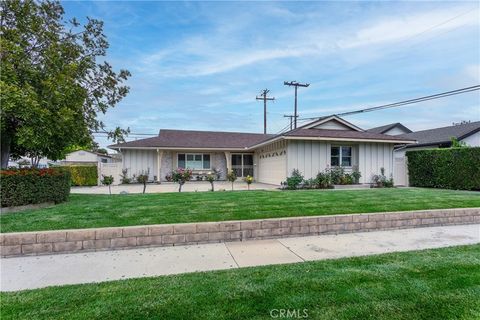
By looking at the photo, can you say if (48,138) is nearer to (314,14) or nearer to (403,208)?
(403,208)

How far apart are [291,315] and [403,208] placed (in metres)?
5.36

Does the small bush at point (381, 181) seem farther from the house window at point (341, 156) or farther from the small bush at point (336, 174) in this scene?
the small bush at point (336, 174)

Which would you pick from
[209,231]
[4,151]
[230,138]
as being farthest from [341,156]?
[4,151]

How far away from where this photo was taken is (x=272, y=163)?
16.8 meters

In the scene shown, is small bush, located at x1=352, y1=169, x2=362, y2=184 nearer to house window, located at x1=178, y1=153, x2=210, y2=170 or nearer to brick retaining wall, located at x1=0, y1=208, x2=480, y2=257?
brick retaining wall, located at x1=0, y1=208, x2=480, y2=257

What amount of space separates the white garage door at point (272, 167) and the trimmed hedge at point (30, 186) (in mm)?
9809

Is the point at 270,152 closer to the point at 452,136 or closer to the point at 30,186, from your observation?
the point at 30,186

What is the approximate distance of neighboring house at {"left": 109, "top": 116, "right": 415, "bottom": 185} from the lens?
1436 cm

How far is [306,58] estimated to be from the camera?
16016 millimetres

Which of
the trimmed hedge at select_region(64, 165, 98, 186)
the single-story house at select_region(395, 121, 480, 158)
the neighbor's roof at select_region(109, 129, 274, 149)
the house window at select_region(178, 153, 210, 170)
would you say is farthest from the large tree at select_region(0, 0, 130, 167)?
the single-story house at select_region(395, 121, 480, 158)

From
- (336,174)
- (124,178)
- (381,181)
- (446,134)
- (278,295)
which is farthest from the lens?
(446,134)

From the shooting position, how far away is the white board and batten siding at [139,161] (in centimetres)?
1886

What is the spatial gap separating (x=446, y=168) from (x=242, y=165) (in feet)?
41.0

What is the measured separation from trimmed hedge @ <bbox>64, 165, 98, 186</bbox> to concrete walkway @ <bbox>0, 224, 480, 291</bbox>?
1410 cm
